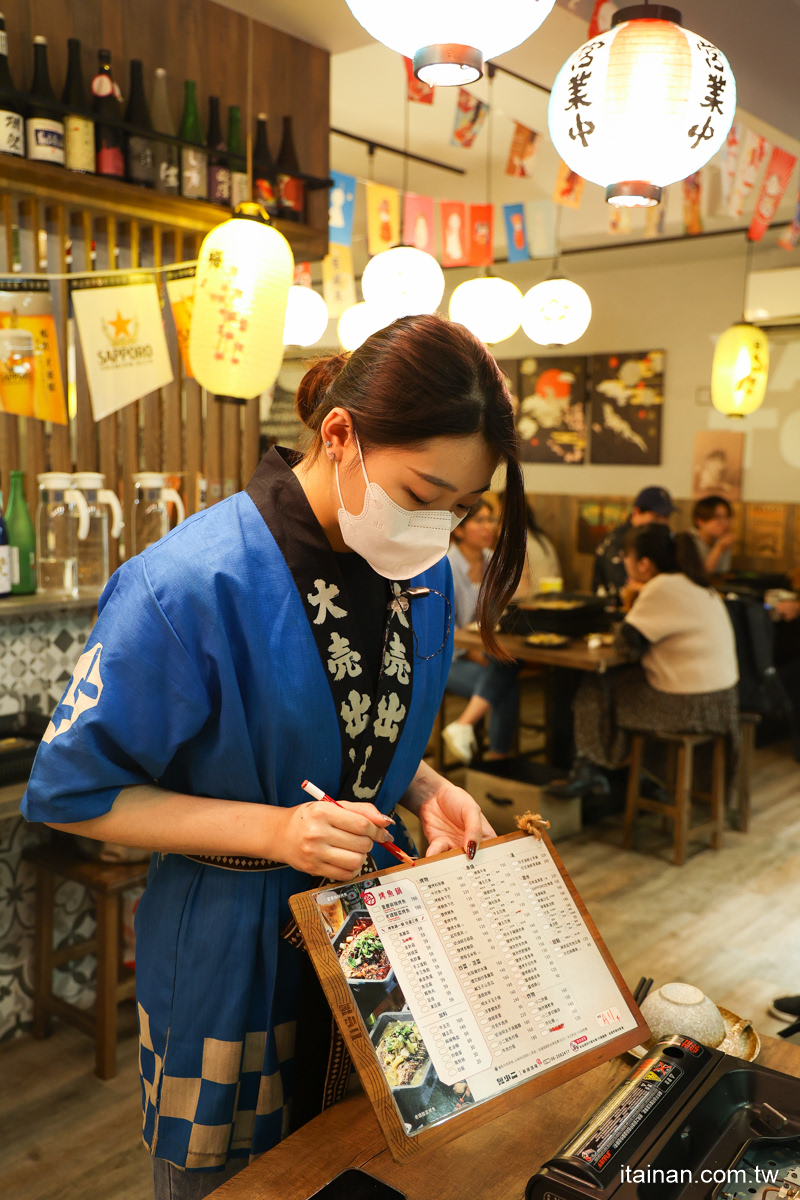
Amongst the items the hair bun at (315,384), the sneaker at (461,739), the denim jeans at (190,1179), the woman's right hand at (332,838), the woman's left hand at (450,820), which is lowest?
the sneaker at (461,739)

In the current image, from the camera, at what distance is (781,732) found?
6.60 m

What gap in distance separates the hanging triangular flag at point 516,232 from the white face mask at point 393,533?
457 centimetres

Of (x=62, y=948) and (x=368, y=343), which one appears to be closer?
(x=368, y=343)

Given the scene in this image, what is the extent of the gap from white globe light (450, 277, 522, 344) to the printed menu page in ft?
12.1

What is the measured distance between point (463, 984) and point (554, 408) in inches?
297

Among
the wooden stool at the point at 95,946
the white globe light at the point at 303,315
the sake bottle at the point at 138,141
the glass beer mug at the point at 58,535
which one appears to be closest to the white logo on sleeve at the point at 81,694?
the wooden stool at the point at 95,946

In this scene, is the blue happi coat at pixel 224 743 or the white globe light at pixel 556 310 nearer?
the blue happi coat at pixel 224 743

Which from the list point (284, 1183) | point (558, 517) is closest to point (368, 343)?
point (284, 1183)

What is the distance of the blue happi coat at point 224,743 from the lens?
1.10 m

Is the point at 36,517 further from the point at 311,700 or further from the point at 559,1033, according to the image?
the point at 559,1033

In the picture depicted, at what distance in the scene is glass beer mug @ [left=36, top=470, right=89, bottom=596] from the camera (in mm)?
2654

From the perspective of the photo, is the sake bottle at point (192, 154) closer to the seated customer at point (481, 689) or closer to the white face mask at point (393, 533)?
the white face mask at point (393, 533)

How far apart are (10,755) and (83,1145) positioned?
1.00m

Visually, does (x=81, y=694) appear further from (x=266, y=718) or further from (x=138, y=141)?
(x=138, y=141)
